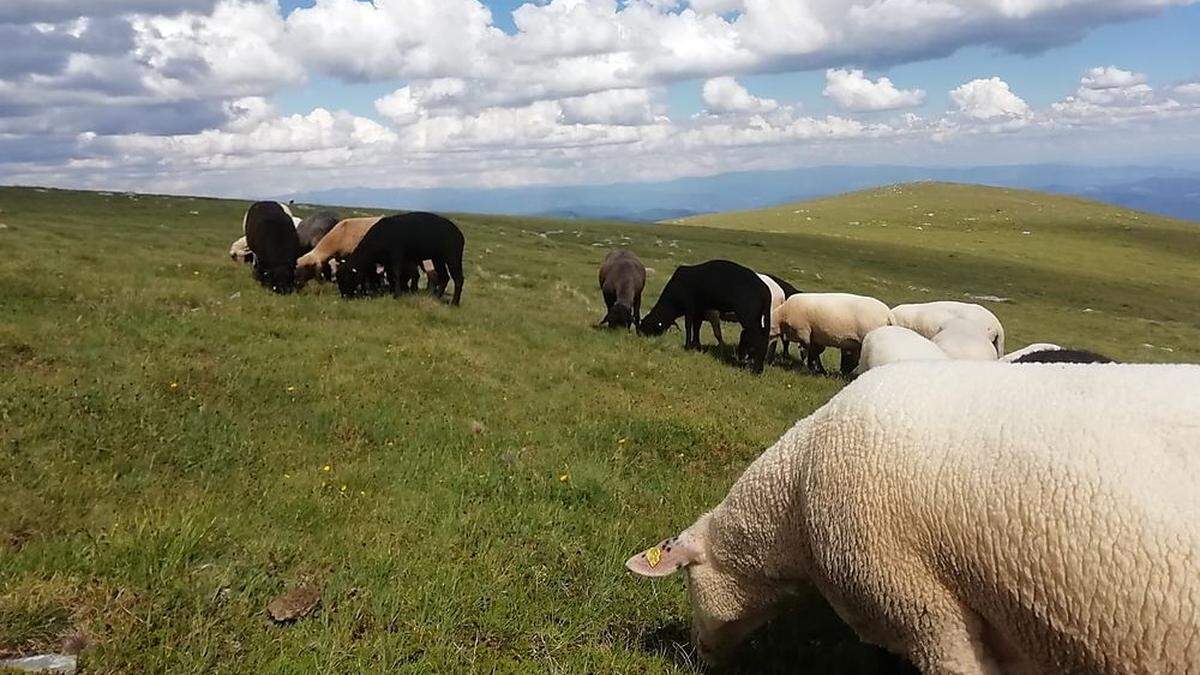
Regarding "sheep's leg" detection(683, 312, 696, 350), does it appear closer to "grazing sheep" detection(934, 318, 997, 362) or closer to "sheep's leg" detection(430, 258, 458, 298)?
"grazing sheep" detection(934, 318, 997, 362)

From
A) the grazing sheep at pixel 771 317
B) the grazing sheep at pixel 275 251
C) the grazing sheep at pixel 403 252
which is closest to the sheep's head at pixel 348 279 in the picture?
the grazing sheep at pixel 403 252

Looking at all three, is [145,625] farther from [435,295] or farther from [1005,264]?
[1005,264]

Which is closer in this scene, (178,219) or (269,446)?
(269,446)

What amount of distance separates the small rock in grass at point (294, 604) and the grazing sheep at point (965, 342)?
1113 cm

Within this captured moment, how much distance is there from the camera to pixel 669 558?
6402 mm

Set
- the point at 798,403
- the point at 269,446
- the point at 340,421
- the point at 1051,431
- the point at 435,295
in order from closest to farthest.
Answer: the point at 1051,431, the point at 269,446, the point at 340,421, the point at 798,403, the point at 435,295

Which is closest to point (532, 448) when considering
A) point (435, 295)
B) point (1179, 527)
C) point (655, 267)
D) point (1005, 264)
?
point (1179, 527)

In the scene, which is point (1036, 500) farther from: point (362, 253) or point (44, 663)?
point (362, 253)

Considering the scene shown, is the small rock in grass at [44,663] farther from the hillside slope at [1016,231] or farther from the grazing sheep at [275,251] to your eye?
the hillside slope at [1016,231]

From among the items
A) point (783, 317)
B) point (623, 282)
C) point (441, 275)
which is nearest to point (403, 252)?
point (441, 275)

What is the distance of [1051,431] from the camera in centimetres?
420

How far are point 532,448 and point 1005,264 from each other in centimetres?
8004

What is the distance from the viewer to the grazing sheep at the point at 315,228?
89.9ft

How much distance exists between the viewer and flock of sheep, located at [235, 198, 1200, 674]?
145 inches
